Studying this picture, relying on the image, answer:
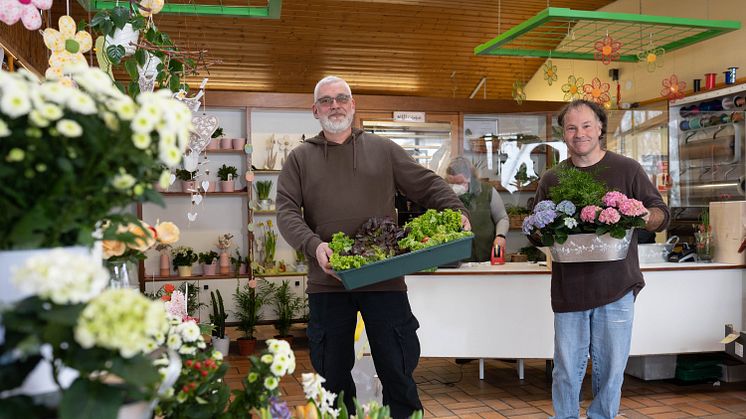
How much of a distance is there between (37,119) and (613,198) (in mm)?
2565

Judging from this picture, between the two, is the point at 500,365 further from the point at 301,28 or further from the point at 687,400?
the point at 301,28

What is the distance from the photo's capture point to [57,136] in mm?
874

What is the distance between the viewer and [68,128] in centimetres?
84

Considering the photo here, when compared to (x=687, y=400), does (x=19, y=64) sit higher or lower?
higher

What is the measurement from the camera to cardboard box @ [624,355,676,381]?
4.77m

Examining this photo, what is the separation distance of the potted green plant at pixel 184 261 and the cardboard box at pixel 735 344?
185 inches

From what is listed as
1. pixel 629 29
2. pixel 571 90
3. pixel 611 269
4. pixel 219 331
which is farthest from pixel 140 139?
pixel 629 29

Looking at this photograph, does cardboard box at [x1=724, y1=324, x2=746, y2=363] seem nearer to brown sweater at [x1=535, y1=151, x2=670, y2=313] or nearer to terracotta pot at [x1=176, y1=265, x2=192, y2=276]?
brown sweater at [x1=535, y1=151, x2=670, y2=313]

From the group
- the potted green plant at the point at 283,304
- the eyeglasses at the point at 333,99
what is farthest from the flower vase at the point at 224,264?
the eyeglasses at the point at 333,99

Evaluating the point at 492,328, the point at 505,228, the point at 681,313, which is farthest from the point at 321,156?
the point at 681,313

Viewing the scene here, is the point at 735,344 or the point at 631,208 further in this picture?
the point at 735,344

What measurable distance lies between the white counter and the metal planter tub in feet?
4.55

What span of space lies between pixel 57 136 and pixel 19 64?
235 inches

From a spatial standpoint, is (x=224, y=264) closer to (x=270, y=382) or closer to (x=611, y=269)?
(x=611, y=269)
